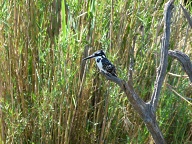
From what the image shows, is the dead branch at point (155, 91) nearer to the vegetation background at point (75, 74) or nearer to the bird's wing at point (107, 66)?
the bird's wing at point (107, 66)

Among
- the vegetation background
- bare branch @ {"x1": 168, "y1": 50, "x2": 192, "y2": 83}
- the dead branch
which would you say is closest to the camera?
the dead branch

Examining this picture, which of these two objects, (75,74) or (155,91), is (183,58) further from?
(75,74)

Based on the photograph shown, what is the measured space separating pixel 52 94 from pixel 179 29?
98 cm

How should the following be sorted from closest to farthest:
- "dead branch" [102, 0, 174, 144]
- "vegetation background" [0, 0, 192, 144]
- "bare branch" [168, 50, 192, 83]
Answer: "dead branch" [102, 0, 174, 144] < "bare branch" [168, 50, 192, 83] < "vegetation background" [0, 0, 192, 144]

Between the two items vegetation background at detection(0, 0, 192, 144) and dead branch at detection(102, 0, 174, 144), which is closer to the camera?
dead branch at detection(102, 0, 174, 144)

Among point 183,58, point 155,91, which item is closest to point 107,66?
point 155,91

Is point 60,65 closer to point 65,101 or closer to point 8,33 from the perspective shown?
point 65,101

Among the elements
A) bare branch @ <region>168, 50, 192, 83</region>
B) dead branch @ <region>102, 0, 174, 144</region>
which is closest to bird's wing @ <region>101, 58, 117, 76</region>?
dead branch @ <region>102, 0, 174, 144</region>

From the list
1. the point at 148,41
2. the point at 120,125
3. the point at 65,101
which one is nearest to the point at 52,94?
the point at 65,101

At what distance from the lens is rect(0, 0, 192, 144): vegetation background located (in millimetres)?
2480

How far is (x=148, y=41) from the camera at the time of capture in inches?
106

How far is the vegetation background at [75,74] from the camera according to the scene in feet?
8.14

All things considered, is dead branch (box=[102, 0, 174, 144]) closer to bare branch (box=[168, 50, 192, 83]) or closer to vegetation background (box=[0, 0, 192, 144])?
bare branch (box=[168, 50, 192, 83])

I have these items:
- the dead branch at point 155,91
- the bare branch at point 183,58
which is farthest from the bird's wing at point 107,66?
the bare branch at point 183,58
